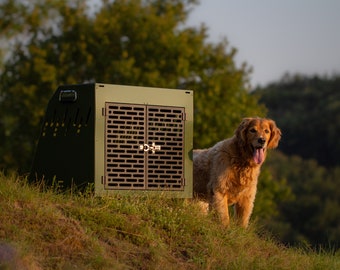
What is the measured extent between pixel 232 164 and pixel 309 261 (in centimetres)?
168

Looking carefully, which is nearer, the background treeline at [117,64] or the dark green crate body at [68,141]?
the dark green crate body at [68,141]

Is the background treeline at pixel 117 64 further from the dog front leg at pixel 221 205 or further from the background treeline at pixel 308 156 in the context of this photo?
the dog front leg at pixel 221 205

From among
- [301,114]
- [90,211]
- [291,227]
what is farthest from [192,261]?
[301,114]

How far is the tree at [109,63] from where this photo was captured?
3397 cm

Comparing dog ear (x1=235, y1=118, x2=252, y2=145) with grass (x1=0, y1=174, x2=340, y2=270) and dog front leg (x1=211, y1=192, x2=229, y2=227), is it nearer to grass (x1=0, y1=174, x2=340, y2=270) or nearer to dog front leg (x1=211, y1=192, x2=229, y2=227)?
dog front leg (x1=211, y1=192, x2=229, y2=227)

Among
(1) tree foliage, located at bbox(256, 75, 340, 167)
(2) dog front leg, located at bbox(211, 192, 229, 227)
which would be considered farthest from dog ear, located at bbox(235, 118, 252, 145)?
(1) tree foliage, located at bbox(256, 75, 340, 167)

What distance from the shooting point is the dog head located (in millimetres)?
11398

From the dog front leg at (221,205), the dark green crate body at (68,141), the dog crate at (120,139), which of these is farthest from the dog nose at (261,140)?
the dark green crate body at (68,141)

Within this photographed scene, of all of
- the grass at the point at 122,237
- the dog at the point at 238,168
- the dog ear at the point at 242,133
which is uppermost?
the dog ear at the point at 242,133

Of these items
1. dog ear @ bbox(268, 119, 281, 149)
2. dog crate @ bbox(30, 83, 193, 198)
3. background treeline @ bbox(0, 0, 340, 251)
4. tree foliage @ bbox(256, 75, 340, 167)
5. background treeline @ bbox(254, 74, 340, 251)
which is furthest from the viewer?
tree foliage @ bbox(256, 75, 340, 167)

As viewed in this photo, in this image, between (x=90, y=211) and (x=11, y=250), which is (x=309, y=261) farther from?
(x=11, y=250)

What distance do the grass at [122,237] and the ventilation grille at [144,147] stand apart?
21 centimetres

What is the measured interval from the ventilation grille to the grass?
0.21 meters

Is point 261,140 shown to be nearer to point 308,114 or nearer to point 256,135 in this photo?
point 256,135
